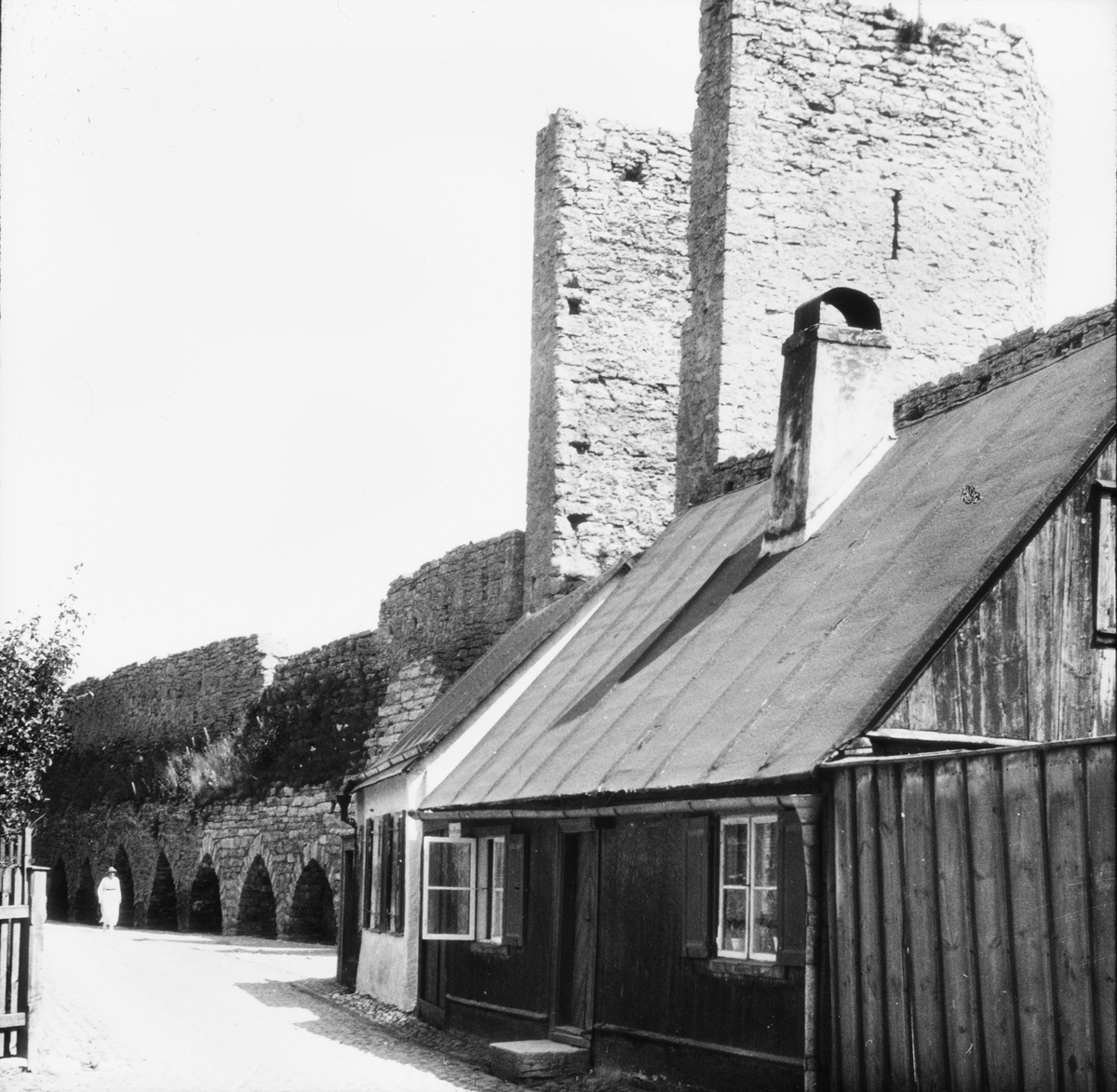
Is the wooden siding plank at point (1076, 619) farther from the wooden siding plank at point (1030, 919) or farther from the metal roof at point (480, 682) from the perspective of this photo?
the metal roof at point (480, 682)

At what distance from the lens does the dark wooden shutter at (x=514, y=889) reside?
12281mm

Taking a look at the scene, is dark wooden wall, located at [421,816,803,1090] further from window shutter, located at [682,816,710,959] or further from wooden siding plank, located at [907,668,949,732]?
wooden siding plank, located at [907,668,949,732]

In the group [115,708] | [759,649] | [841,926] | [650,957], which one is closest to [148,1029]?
[650,957]

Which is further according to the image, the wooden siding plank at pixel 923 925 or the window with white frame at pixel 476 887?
the window with white frame at pixel 476 887

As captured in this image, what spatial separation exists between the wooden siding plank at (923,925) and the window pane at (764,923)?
1356 millimetres

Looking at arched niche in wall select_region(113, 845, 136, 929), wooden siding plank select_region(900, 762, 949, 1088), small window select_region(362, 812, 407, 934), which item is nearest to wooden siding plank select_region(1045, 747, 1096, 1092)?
wooden siding plank select_region(900, 762, 949, 1088)

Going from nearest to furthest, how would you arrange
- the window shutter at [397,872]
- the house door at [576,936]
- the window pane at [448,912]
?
the house door at [576,936] → the window pane at [448,912] → the window shutter at [397,872]

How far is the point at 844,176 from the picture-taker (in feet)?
59.9

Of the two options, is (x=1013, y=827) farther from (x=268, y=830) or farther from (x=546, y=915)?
(x=268, y=830)

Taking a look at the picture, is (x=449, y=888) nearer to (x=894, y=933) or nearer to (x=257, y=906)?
(x=894, y=933)

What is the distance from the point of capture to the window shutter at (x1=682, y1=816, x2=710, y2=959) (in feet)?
31.8

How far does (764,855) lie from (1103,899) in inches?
108

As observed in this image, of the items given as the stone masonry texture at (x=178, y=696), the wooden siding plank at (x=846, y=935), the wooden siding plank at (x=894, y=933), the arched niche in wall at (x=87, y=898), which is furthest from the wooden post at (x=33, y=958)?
the arched niche in wall at (x=87, y=898)

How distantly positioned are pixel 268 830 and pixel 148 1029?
12.7m
